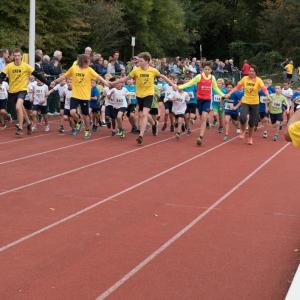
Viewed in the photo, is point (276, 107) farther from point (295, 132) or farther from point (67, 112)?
point (295, 132)

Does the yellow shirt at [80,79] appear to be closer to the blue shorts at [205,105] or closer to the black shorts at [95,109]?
the black shorts at [95,109]

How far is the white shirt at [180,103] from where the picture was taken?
54.7ft

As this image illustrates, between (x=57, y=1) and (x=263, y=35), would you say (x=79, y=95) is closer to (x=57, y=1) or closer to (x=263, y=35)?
(x=57, y=1)

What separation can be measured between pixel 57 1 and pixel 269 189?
29.0 m

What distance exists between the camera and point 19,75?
15688 millimetres

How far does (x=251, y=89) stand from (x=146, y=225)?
8648mm

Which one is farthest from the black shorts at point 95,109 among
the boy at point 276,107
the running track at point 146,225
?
the boy at point 276,107

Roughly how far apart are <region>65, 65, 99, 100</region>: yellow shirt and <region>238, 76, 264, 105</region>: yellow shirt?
3.65 meters

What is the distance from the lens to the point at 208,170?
11.7m

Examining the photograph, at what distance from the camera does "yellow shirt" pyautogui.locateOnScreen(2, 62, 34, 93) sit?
15656 millimetres

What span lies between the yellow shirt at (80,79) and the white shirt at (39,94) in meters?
1.58

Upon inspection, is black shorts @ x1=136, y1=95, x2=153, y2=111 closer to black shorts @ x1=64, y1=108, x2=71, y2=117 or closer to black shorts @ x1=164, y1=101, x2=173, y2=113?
black shorts @ x1=164, y1=101, x2=173, y2=113

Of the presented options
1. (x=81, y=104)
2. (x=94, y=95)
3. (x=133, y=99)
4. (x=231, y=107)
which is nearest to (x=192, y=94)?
(x=231, y=107)

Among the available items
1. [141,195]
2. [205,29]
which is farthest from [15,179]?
[205,29]
